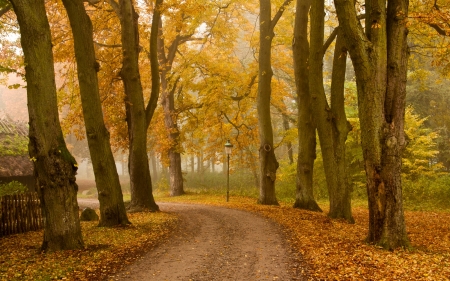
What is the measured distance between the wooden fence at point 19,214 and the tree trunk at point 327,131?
369 inches

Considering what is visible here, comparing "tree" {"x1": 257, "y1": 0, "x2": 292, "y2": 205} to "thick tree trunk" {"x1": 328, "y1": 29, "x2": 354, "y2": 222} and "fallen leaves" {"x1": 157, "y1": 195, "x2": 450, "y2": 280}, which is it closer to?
"thick tree trunk" {"x1": 328, "y1": 29, "x2": 354, "y2": 222}

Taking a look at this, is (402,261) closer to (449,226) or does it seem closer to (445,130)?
(449,226)

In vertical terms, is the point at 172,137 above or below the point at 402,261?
above

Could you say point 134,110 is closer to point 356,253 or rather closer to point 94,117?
point 94,117

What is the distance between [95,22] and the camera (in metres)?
15.5

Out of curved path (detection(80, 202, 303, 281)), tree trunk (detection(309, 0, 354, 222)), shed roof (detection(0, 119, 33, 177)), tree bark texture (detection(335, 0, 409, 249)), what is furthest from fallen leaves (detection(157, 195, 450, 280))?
shed roof (detection(0, 119, 33, 177))

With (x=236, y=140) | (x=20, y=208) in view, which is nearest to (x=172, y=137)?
(x=236, y=140)

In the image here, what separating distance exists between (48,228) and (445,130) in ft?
82.2

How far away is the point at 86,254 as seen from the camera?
8031mm

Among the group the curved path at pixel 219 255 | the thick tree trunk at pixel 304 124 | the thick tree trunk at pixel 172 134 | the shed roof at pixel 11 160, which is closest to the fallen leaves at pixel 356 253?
the curved path at pixel 219 255

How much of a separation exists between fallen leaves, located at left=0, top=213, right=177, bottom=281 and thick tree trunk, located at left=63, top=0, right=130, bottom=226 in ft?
2.19

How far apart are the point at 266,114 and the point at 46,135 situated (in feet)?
34.9

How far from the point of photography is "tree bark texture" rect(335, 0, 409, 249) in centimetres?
788

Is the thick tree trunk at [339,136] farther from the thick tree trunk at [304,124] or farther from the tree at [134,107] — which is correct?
the tree at [134,107]
